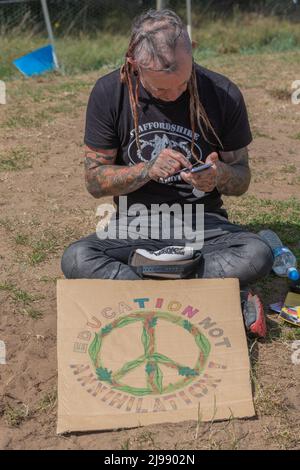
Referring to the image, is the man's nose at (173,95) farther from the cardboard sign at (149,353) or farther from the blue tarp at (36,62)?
the blue tarp at (36,62)

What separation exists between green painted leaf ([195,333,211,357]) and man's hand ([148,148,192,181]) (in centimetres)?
68

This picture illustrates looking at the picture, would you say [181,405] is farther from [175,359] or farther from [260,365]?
[260,365]

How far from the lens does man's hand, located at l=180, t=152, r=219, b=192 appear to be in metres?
2.91

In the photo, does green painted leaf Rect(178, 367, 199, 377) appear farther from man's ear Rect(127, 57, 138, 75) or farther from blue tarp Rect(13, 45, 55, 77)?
blue tarp Rect(13, 45, 55, 77)

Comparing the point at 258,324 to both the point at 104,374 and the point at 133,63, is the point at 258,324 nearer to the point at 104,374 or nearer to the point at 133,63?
the point at 104,374

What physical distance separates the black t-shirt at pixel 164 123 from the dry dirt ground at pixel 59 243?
0.77 meters

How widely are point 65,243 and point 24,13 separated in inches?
321

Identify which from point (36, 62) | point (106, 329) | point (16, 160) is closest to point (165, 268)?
point (106, 329)

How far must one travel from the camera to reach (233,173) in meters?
3.15

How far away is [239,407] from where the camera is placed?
2541 mm

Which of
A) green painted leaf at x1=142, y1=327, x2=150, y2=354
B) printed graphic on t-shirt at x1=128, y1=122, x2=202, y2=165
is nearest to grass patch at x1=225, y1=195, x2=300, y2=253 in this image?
printed graphic on t-shirt at x1=128, y1=122, x2=202, y2=165

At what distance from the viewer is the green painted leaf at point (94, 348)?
2.67 m

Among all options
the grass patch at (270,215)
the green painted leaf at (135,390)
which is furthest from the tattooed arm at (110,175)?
the grass patch at (270,215)

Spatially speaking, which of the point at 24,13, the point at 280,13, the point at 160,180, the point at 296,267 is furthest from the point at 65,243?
the point at 280,13
